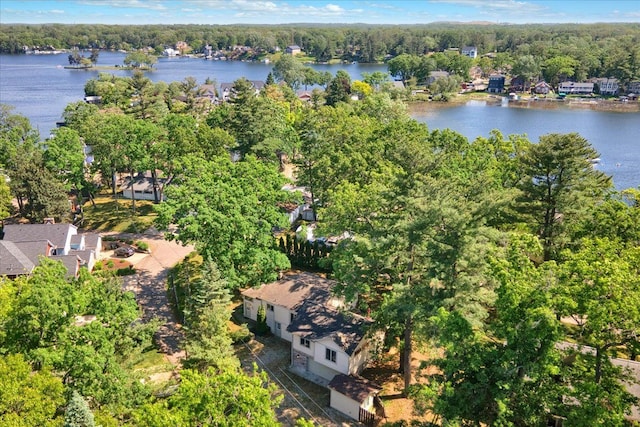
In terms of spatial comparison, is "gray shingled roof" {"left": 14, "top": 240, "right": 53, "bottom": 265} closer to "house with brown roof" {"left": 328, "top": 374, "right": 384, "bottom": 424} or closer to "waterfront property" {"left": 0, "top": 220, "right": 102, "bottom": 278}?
"waterfront property" {"left": 0, "top": 220, "right": 102, "bottom": 278}

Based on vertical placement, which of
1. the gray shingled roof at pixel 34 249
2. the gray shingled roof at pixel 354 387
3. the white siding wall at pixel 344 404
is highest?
the gray shingled roof at pixel 34 249

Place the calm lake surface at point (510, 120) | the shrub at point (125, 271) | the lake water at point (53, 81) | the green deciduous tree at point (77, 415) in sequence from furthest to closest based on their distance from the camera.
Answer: the lake water at point (53, 81) < the calm lake surface at point (510, 120) < the shrub at point (125, 271) < the green deciduous tree at point (77, 415)

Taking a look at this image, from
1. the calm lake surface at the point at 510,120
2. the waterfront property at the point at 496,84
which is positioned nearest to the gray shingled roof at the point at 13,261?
the calm lake surface at the point at 510,120

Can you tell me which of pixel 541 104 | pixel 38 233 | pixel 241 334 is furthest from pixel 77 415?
pixel 541 104

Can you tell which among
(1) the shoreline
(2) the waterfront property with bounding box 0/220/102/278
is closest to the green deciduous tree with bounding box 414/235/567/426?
(2) the waterfront property with bounding box 0/220/102/278

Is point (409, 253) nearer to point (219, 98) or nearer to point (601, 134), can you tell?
point (601, 134)

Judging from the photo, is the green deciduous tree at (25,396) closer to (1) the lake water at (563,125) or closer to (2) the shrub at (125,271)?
(2) the shrub at (125,271)

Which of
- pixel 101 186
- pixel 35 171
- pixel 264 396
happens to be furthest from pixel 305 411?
pixel 101 186
